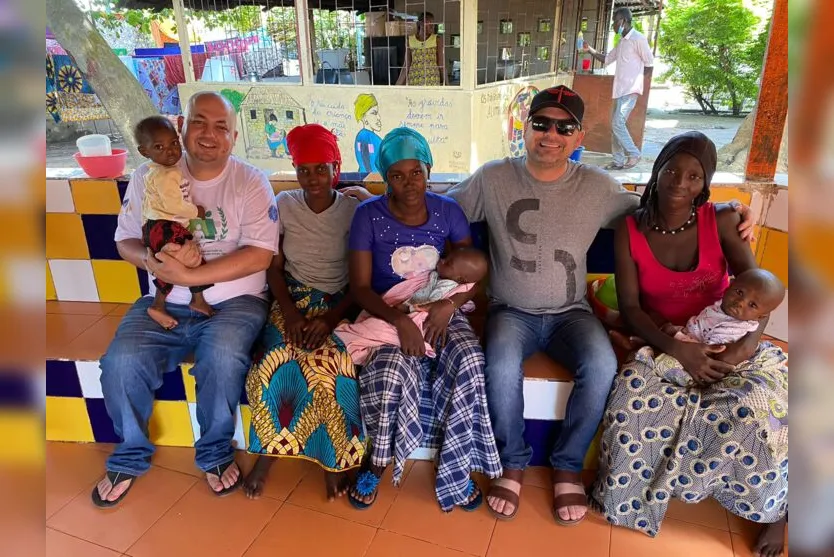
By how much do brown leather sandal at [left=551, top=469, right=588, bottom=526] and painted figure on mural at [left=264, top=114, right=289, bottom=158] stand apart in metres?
5.50

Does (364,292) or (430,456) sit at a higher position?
(364,292)

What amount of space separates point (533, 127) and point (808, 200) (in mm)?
1867

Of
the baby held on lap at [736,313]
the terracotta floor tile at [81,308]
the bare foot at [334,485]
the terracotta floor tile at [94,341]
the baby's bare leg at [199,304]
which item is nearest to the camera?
the baby held on lap at [736,313]

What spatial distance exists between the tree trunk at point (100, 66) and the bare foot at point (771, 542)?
6569 mm

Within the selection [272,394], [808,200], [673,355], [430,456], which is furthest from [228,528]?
[808,200]

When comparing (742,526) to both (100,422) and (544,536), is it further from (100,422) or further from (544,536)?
(100,422)

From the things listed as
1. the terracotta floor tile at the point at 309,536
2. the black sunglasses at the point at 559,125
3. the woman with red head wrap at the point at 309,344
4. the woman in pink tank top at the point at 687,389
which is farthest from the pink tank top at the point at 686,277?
the terracotta floor tile at the point at 309,536

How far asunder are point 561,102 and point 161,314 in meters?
1.69

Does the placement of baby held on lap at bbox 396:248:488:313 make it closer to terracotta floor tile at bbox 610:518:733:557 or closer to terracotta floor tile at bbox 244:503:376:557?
terracotta floor tile at bbox 244:503:376:557

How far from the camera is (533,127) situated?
6.73ft

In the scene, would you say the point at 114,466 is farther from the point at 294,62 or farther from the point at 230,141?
the point at 294,62

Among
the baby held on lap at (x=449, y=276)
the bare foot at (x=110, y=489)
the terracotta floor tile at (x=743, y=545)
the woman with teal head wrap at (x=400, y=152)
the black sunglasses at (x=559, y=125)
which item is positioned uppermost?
the black sunglasses at (x=559, y=125)

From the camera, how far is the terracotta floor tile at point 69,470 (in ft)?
6.72

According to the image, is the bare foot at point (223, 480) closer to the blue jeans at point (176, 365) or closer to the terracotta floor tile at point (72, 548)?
the blue jeans at point (176, 365)
